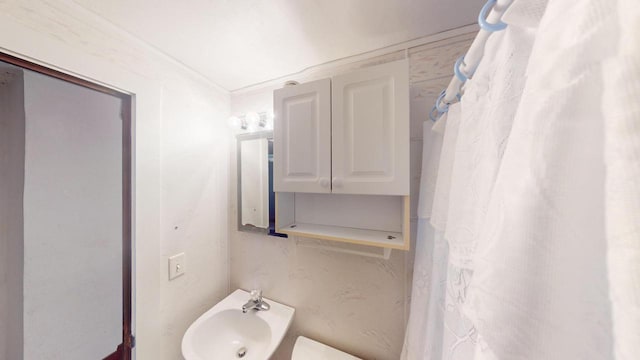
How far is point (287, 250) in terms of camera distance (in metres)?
1.17

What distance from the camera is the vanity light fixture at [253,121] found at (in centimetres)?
121

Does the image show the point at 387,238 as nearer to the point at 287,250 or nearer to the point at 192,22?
the point at 287,250

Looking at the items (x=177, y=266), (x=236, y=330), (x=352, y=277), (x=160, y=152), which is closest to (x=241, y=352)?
(x=236, y=330)

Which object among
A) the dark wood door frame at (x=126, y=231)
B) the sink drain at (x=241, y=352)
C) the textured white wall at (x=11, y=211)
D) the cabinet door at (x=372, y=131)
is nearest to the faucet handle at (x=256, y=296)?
the sink drain at (x=241, y=352)

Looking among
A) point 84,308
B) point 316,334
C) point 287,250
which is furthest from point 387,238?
point 84,308

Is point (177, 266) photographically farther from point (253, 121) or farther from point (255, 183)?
point (253, 121)

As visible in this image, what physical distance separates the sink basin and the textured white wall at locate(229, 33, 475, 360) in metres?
0.10

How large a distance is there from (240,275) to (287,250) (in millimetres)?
428

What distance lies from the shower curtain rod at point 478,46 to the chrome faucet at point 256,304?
1.29m

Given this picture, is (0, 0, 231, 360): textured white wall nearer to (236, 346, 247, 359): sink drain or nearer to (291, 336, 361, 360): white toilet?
(236, 346, 247, 359): sink drain

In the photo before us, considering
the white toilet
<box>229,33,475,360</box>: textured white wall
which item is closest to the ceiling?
<box>229,33,475,360</box>: textured white wall

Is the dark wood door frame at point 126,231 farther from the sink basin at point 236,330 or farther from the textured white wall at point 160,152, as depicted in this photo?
the sink basin at point 236,330

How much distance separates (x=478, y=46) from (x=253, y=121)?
1110 millimetres

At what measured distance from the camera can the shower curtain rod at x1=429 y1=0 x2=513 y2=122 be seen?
331 mm
